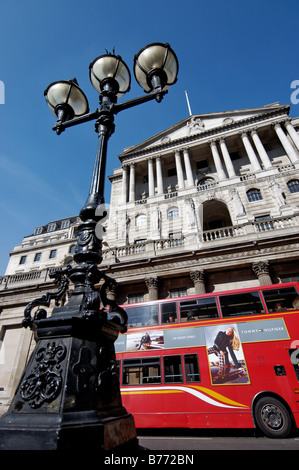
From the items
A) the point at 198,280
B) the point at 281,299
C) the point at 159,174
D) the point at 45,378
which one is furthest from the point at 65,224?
the point at 45,378

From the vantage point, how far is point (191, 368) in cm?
876

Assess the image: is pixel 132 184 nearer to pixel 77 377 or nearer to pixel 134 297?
pixel 134 297

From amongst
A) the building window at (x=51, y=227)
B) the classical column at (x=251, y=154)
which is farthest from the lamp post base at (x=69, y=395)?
the building window at (x=51, y=227)

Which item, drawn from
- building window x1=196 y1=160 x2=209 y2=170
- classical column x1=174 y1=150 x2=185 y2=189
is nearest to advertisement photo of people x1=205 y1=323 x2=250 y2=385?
classical column x1=174 y1=150 x2=185 y2=189

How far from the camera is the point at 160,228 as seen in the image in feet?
72.6

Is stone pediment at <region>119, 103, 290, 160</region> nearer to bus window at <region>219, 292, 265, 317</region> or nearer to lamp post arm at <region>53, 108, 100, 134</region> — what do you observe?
bus window at <region>219, 292, 265, 317</region>

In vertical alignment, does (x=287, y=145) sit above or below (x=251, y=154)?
below

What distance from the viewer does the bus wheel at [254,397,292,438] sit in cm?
758

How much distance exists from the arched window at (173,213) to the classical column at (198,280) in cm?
787

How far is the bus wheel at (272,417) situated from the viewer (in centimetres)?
758

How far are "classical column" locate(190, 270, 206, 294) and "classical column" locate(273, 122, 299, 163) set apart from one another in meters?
14.6

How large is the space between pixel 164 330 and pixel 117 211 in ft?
58.0

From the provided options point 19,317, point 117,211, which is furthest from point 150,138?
point 19,317

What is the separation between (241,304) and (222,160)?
21.9 m
